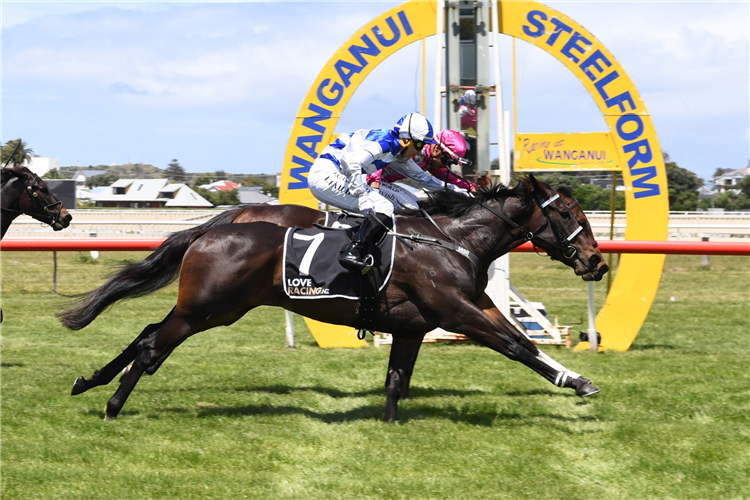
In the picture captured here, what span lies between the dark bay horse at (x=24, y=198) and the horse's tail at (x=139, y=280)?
69.8 inches

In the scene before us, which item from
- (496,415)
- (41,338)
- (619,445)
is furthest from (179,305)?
(41,338)

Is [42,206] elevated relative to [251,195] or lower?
lower

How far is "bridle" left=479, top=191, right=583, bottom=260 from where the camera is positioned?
5.48 m

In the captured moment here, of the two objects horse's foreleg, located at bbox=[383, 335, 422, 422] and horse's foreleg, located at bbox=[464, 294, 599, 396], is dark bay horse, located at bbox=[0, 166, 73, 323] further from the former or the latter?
horse's foreleg, located at bbox=[464, 294, 599, 396]

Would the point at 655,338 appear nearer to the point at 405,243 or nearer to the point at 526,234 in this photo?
the point at 526,234

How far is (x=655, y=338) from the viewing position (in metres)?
8.83

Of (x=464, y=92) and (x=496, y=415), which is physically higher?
(x=464, y=92)

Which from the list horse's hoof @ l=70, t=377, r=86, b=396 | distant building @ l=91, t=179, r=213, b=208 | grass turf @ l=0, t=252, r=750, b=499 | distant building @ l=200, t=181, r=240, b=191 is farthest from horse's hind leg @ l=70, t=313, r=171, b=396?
distant building @ l=91, t=179, r=213, b=208

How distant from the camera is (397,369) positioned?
5.54m

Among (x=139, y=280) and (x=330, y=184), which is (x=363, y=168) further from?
(x=139, y=280)

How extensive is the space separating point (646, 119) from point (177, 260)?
4878mm

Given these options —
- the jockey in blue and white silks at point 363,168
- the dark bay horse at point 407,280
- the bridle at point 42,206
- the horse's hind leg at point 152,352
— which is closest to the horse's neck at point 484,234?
the dark bay horse at point 407,280

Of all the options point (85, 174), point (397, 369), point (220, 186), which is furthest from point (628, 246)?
point (85, 174)

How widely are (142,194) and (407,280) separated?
2925cm
